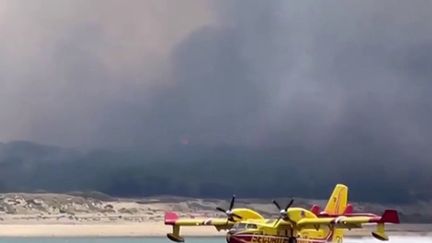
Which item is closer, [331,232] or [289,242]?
[289,242]

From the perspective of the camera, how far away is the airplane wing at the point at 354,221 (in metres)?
60.8

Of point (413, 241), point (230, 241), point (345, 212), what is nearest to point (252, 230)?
point (230, 241)

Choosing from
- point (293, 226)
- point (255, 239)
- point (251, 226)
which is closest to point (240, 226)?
point (251, 226)

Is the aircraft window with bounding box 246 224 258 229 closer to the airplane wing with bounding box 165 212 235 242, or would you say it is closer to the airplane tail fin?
the airplane wing with bounding box 165 212 235 242

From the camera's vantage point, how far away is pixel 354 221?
216ft

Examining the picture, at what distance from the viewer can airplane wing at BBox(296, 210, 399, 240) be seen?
60844mm

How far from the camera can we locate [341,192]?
78.6m

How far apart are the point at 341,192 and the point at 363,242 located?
→ 17.6 metres

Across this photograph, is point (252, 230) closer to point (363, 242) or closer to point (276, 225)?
point (276, 225)

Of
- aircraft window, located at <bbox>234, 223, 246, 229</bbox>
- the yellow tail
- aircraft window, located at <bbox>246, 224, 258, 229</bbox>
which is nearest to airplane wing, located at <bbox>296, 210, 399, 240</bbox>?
aircraft window, located at <bbox>246, 224, 258, 229</bbox>

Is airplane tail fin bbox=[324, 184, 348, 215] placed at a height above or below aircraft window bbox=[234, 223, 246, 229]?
above

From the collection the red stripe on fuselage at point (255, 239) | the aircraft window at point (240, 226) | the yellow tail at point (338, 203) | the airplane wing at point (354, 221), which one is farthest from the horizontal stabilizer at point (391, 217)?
the yellow tail at point (338, 203)

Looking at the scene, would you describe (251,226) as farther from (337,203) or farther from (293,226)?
(337,203)

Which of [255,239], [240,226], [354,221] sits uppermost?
[354,221]
